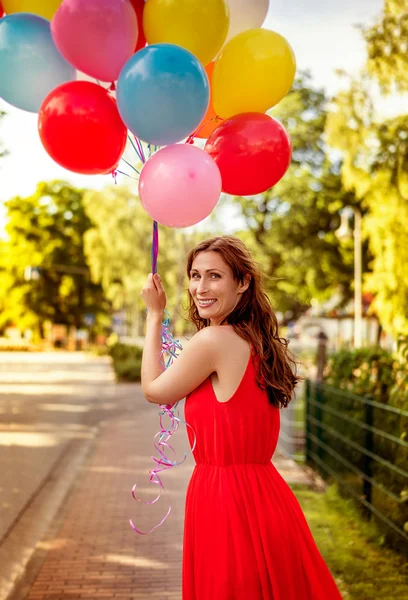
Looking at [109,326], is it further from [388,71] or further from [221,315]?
[221,315]

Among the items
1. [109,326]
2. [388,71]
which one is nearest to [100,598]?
[388,71]

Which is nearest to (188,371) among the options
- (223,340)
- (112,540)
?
(223,340)

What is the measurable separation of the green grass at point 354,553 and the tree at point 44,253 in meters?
41.2

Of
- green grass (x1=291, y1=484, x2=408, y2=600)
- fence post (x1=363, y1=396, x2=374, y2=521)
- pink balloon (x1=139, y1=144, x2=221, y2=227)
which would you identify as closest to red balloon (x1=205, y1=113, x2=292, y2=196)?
pink balloon (x1=139, y1=144, x2=221, y2=227)

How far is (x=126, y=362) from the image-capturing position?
22.5m

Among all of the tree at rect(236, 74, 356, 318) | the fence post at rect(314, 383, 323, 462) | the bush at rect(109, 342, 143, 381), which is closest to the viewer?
the fence post at rect(314, 383, 323, 462)

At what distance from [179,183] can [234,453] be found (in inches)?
40.4

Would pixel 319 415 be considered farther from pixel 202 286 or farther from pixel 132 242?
pixel 132 242

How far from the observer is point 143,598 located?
4234mm

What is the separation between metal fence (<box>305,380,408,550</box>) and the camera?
4976mm

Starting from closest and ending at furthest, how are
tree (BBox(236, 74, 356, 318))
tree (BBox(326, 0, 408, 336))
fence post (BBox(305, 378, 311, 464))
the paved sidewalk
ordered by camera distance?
1. the paved sidewalk
2. fence post (BBox(305, 378, 311, 464))
3. tree (BBox(326, 0, 408, 336))
4. tree (BBox(236, 74, 356, 318))

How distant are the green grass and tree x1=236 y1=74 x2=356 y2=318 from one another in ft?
66.8

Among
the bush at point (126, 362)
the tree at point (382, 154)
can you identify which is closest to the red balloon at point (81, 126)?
the tree at point (382, 154)

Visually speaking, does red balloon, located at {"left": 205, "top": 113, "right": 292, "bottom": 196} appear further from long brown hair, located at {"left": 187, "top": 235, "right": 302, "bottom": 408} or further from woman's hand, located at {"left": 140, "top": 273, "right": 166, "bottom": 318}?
woman's hand, located at {"left": 140, "top": 273, "right": 166, "bottom": 318}
